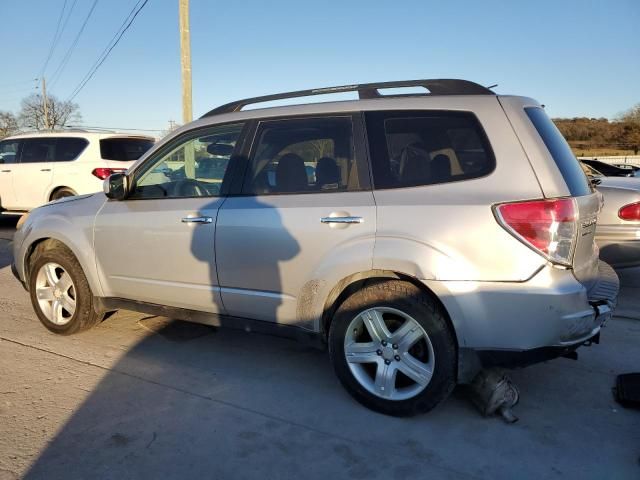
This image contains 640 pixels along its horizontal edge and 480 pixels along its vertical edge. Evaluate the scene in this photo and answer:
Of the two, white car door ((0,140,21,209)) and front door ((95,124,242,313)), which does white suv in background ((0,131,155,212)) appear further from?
front door ((95,124,242,313))

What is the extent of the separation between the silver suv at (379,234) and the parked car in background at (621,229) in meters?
2.17

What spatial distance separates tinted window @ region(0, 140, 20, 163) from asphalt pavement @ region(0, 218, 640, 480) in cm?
751

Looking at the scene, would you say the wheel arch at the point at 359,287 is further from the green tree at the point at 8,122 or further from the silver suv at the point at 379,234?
the green tree at the point at 8,122

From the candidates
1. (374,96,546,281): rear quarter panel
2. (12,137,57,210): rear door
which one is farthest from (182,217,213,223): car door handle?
(12,137,57,210): rear door

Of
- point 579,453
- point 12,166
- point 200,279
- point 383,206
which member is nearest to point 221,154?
point 200,279

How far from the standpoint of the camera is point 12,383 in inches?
137

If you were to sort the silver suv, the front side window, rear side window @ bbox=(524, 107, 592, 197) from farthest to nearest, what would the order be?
1. the front side window
2. rear side window @ bbox=(524, 107, 592, 197)
3. the silver suv

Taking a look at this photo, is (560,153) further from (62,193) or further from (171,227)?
(62,193)

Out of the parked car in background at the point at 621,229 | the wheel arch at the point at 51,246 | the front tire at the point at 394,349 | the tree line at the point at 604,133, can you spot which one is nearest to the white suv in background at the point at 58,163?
the wheel arch at the point at 51,246

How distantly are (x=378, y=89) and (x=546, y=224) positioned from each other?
1.38 m

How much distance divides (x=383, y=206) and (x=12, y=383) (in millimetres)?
2755

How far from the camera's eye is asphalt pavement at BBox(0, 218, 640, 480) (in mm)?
2555

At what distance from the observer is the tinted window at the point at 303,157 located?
3.22 metres

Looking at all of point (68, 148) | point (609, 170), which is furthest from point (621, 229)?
point (68, 148)
